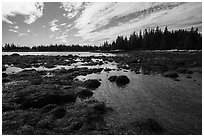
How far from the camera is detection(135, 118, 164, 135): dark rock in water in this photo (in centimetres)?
934

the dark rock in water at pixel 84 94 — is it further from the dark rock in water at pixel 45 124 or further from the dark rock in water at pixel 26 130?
the dark rock in water at pixel 26 130

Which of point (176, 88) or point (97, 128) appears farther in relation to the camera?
point (176, 88)

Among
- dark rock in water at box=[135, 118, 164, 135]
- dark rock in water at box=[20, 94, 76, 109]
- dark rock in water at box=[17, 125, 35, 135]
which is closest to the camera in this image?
dark rock in water at box=[17, 125, 35, 135]

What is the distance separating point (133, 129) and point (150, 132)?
3.55ft

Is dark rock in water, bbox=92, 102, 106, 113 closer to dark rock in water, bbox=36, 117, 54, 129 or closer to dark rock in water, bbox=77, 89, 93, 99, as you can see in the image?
dark rock in water, bbox=77, 89, 93, 99

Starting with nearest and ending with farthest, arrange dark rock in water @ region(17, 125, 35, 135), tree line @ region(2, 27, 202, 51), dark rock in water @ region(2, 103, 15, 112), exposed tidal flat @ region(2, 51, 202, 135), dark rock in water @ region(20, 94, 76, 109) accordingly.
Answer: dark rock in water @ region(17, 125, 35, 135), exposed tidal flat @ region(2, 51, 202, 135), dark rock in water @ region(2, 103, 15, 112), dark rock in water @ region(20, 94, 76, 109), tree line @ region(2, 27, 202, 51)

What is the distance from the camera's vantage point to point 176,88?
18.1 m

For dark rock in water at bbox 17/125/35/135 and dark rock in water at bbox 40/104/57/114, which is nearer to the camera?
dark rock in water at bbox 17/125/35/135

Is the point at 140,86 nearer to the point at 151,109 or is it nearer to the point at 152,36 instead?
the point at 151,109

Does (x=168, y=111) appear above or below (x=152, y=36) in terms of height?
below

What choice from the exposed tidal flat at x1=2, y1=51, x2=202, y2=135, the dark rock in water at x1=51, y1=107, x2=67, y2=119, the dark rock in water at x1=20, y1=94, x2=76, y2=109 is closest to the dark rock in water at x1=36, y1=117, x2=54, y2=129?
the exposed tidal flat at x1=2, y1=51, x2=202, y2=135

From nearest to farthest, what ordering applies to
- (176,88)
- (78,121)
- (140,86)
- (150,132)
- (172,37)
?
1. (150,132)
2. (78,121)
3. (176,88)
4. (140,86)
5. (172,37)

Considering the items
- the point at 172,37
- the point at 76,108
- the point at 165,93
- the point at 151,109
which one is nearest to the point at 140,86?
the point at 165,93

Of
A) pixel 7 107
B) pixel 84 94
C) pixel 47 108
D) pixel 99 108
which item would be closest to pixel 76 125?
pixel 99 108
